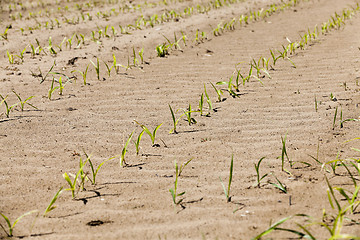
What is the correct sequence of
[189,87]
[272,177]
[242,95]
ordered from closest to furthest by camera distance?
1. [272,177]
2. [242,95]
3. [189,87]

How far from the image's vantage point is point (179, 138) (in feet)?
10.7

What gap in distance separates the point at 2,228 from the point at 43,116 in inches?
65.6

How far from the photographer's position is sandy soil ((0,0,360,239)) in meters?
2.22

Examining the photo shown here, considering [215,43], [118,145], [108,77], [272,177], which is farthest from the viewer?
[215,43]

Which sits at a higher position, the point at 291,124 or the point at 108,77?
the point at 108,77

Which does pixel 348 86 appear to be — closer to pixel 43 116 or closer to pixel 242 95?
pixel 242 95

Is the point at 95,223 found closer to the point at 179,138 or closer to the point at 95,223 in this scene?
the point at 95,223

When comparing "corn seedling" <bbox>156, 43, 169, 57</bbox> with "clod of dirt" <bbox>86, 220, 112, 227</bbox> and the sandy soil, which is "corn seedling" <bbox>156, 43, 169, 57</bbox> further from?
"clod of dirt" <bbox>86, 220, 112, 227</bbox>

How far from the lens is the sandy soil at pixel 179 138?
2.22 m

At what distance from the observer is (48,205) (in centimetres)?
237

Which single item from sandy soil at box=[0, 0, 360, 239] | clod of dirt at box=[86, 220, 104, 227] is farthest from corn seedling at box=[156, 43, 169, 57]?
clod of dirt at box=[86, 220, 104, 227]

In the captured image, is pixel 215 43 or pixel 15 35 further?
pixel 15 35

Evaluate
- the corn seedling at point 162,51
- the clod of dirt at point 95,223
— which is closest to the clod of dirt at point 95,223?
the clod of dirt at point 95,223

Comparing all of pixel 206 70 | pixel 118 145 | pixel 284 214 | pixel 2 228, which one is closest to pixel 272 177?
pixel 284 214
